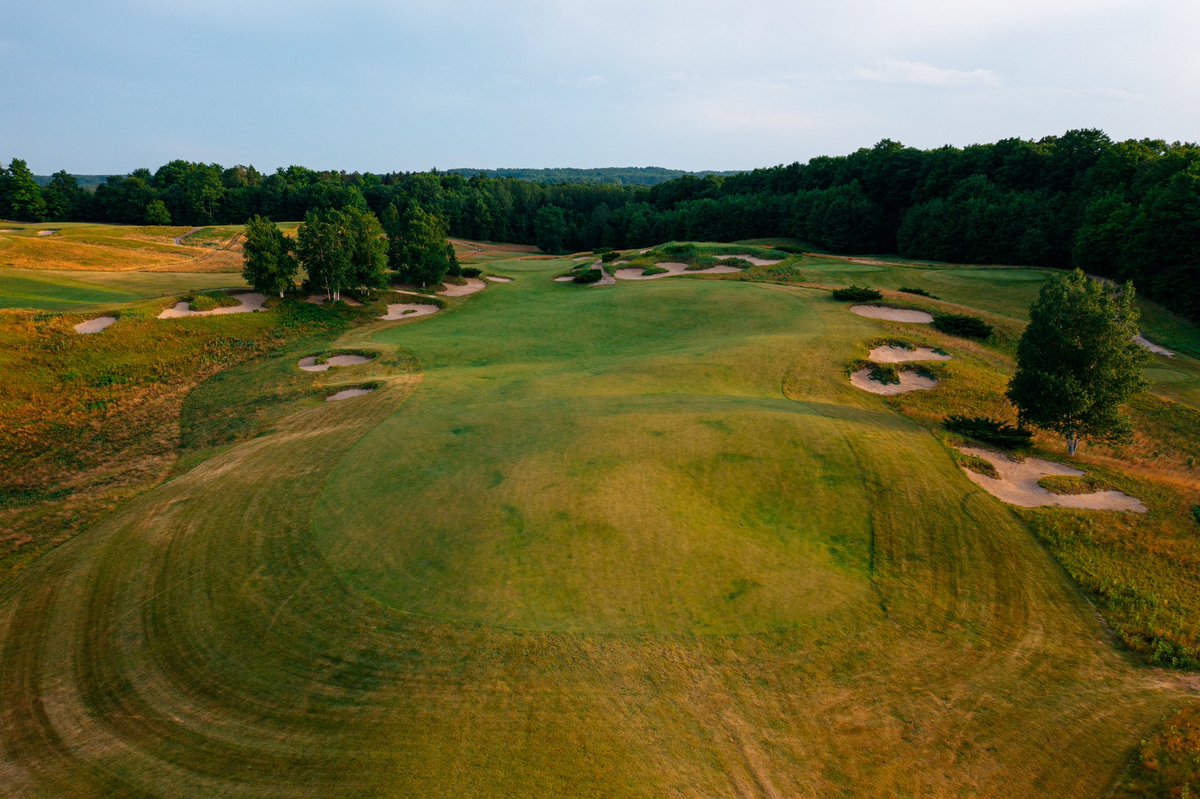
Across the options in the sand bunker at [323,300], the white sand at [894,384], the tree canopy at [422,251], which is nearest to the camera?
the white sand at [894,384]

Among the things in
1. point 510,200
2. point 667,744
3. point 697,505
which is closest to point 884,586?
point 697,505

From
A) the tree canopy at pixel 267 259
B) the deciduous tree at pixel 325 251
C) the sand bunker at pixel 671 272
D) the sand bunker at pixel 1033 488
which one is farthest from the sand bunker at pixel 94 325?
the sand bunker at pixel 1033 488

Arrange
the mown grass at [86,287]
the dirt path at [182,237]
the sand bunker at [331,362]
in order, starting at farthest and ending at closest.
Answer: the dirt path at [182,237]
the mown grass at [86,287]
the sand bunker at [331,362]

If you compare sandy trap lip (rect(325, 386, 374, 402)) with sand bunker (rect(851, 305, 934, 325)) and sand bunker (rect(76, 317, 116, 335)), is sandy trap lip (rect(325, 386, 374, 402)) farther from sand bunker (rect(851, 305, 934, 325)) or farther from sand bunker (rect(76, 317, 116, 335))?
sand bunker (rect(851, 305, 934, 325))

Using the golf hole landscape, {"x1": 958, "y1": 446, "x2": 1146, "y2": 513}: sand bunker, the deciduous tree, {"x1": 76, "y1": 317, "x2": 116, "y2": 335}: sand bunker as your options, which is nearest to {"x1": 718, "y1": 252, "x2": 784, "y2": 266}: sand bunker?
the golf hole landscape

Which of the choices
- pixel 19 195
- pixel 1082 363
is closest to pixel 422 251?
pixel 1082 363

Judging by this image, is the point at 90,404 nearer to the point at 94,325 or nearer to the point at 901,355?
the point at 94,325

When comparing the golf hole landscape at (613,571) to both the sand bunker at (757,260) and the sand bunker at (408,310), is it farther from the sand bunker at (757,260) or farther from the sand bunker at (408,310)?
the sand bunker at (757,260)
